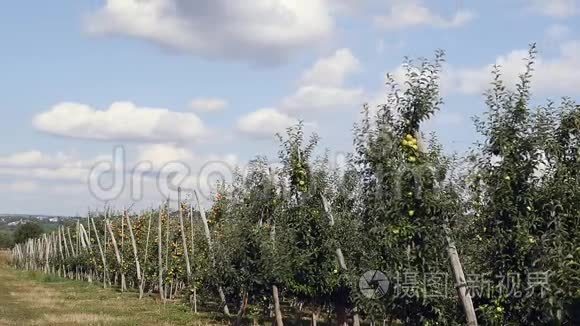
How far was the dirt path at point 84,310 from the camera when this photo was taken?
22.6 meters

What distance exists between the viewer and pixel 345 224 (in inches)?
662

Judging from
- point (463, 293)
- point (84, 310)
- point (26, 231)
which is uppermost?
point (26, 231)

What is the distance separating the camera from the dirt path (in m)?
22.6

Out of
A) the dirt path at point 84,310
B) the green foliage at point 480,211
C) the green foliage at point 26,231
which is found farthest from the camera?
the green foliage at point 26,231

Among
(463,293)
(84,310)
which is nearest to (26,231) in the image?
(84,310)

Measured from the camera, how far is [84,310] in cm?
2680

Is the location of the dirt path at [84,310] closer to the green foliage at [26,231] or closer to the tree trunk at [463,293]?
the tree trunk at [463,293]

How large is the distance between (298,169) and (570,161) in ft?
24.4

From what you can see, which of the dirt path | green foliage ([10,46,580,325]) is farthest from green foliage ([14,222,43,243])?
green foliage ([10,46,580,325])

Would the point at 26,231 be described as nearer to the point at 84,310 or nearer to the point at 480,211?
the point at 84,310

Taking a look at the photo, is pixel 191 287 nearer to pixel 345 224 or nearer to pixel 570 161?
pixel 345 224

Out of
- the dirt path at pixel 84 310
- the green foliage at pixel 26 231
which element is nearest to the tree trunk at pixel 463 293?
the dirt path at pixel 84 310

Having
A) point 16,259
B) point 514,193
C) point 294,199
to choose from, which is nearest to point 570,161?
point 514,193

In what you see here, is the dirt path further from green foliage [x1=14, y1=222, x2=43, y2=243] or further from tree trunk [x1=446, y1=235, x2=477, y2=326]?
green foliage [x1=14, y1=222, x2=43, y2=243]
